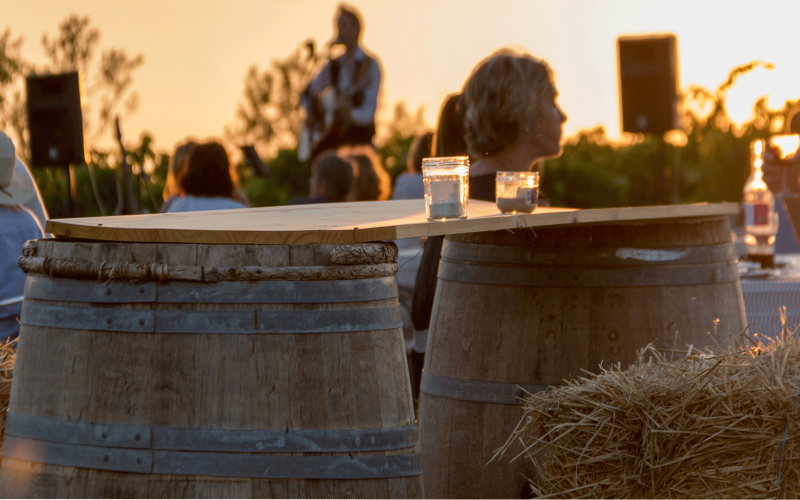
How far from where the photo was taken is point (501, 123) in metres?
3.28

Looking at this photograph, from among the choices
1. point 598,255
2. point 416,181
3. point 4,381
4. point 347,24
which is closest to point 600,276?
point 598,255

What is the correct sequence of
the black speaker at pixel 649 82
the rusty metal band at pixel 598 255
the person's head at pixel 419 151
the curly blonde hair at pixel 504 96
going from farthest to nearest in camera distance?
the black speaker at pixel 649 82
the person's head at pixel 419 151
the curly blonde hair at pixel 504 96
the rusty metal band at pixel 598 255

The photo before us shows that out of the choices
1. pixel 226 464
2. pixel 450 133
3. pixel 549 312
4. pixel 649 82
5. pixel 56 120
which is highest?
pixel 649 82

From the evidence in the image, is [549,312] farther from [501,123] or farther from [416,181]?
[416,181]

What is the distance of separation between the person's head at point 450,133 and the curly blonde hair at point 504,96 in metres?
0.26

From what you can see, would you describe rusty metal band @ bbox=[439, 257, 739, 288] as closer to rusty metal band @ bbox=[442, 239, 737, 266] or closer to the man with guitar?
rusty metal band @ bbox=[442, 239, 737, 266]

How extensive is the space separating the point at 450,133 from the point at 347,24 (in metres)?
5.84

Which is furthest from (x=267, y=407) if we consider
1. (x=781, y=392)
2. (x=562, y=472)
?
(x=781, y=392)

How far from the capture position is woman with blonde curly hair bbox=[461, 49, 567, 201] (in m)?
3.28

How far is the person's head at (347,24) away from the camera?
9.17 metres

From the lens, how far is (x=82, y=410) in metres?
1.71

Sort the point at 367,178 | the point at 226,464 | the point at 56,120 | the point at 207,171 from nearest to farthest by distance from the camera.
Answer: the point at 226,464 → the point at 207,171 → the point at 367,178 → the point at 56,120

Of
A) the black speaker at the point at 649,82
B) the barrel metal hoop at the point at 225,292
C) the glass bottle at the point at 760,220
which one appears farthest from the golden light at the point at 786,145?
the black speaker at the point at 649,82

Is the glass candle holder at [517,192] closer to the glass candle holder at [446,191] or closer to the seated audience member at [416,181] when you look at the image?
the glass candle holder at [446,191]
